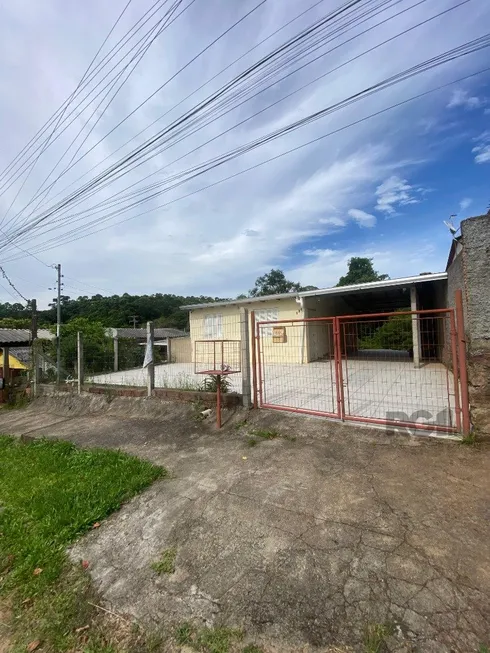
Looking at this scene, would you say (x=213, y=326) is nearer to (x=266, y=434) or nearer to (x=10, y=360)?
(x=10, y=360)

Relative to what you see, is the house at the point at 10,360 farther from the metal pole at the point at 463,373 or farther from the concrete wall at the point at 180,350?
the metal pole at the point at 463,373

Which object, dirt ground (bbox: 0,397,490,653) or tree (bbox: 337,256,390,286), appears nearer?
dirt ground (bbox: 0,397,490,653)

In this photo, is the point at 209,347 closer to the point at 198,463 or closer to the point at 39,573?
the point at 198,463

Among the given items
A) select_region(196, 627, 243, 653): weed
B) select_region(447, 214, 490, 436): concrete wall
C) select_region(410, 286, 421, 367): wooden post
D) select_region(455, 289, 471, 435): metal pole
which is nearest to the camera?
select_region(196, 627, 243, 653): weed

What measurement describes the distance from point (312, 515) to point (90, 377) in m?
8.25

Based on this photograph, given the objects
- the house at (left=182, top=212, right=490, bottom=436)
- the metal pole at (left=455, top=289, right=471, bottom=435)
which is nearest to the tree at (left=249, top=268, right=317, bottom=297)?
the house at (left=182, top=212, right=490, bottom=436)

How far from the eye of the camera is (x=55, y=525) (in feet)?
10.1

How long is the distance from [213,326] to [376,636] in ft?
45.6

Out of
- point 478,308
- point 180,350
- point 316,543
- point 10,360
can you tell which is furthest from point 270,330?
point 316,543

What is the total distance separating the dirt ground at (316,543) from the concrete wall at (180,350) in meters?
11.8

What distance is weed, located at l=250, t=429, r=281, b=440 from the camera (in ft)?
15.7

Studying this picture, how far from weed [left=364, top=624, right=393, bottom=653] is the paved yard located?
2.99 meters

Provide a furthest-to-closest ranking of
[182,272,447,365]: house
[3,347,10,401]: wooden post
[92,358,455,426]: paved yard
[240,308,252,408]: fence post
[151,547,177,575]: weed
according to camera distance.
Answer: [182,272,447,365]: house, [3,347,10,401]: wooden post, [240,308,252,408]: fence post, [92,358,455,426]: paved yard, [151,547,177,575]: weed

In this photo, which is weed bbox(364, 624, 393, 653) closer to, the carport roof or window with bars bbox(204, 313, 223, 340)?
the carport roof
